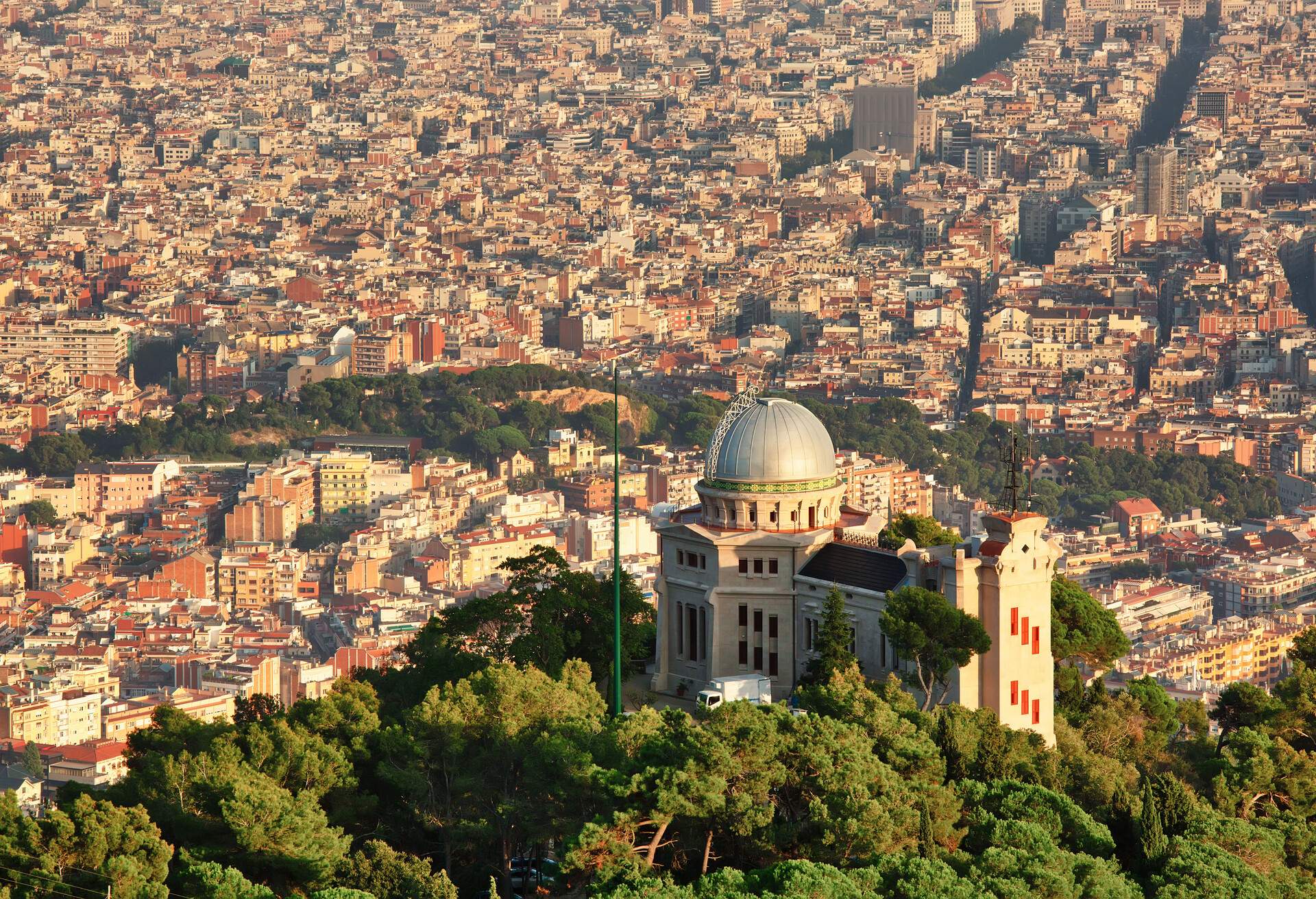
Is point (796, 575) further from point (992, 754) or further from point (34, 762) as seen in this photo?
point (34, 762)

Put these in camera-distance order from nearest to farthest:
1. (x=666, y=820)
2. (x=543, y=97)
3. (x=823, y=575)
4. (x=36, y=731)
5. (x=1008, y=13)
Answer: (x=666, y=820) → (x=823, y=575) → (x=36, y=731) → (x=543, y=97) → (x=1008, y=13)

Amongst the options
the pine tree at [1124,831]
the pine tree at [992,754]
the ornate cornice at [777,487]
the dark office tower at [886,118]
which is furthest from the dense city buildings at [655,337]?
the pine tree at [1124,831]

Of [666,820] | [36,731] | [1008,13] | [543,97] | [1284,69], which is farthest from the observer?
[1008,13]

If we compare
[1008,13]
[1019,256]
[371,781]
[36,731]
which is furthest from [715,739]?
[1008,13]

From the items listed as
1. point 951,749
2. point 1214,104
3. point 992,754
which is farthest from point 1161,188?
point 951,749

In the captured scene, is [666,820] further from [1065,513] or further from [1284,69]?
[1284,69]

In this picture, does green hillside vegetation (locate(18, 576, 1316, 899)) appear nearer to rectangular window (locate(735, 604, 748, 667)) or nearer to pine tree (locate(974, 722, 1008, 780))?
pine tree (locate(974, 722, 1008, 780))
